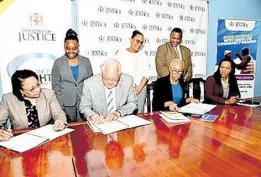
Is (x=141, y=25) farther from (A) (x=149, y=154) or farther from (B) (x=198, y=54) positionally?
(A) (x=149, y=154)

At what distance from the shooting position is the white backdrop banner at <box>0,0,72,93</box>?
9.49ft

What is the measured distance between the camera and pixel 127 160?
129 centimetres

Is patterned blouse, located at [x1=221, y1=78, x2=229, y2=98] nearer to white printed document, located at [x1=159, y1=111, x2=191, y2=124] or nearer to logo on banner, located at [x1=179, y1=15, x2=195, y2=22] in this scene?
white printed document, located at [x1=159, y1=111, x2=191, y2=124]

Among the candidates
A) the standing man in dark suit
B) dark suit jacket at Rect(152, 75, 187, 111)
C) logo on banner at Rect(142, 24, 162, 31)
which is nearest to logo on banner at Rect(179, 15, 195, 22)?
logo on banner at Rect(142, 24, 162, 31)

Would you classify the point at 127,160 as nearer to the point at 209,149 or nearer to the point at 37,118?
the point at 209,149

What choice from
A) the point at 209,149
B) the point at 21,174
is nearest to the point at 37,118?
the point at 21,174

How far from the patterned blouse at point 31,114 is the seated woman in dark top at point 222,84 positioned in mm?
2003

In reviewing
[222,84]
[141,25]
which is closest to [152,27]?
[141,25]

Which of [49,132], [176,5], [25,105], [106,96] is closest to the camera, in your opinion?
[49,132]

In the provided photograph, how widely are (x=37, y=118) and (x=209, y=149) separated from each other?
1398 mm

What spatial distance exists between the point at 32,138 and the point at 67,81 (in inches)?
45.9

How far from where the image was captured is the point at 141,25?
3.67 metres

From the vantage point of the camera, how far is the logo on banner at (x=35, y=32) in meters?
2.95

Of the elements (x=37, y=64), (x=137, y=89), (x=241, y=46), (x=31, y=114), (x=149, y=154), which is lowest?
(x=149, y=154)
